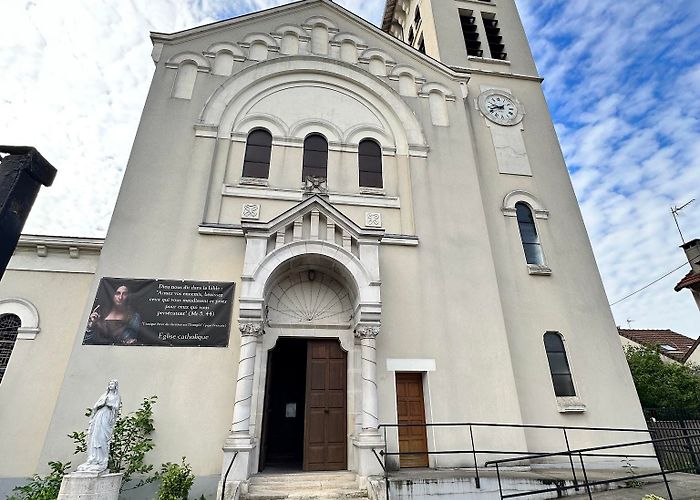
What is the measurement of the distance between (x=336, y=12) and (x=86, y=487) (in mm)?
16032

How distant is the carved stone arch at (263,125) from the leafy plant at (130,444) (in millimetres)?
8161

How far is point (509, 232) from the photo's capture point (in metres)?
12.4

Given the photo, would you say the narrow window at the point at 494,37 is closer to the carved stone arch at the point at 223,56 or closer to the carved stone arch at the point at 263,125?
the carved stone arch at the point at 263,125

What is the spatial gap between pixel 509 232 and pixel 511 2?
45.9ft

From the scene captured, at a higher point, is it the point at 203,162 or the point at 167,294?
the point at 203,162

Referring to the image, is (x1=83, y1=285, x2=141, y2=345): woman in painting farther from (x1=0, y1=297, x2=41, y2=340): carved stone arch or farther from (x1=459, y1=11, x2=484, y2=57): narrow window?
(x1=459, y1=11, x2=484, y2=57): narrow window

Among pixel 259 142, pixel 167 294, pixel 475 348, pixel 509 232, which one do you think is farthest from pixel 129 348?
pixel 509 232

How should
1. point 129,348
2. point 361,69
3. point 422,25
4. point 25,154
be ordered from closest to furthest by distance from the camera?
point 25,154
point 129,348
point 361,69
point 422,25

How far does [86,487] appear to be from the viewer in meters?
6.44

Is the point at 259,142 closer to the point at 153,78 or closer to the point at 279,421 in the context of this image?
the point at 153,78

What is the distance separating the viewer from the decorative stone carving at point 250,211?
10.8m

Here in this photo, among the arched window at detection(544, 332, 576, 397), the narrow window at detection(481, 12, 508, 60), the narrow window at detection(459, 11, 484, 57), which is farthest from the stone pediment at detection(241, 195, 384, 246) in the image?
the narrow window at detection(481, 12, 508, 60)

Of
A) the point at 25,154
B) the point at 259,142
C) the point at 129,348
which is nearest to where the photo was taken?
the point at 25,154

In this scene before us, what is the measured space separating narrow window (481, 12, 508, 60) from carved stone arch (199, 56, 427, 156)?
24.1 ft
